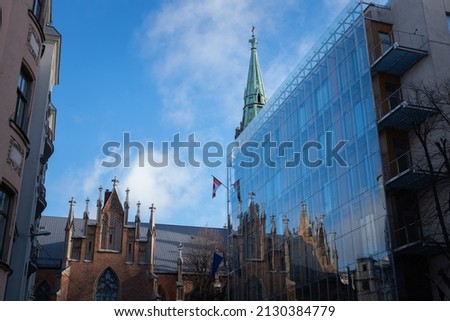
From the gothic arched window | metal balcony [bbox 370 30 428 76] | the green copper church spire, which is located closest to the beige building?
metal balcony [bbox 370 30 428 76]

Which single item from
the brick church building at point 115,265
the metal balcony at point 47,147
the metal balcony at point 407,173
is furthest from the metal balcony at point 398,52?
the brick church building at point 115,265

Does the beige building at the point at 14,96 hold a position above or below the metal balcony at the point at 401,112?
below

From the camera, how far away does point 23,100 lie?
1606 centimetres

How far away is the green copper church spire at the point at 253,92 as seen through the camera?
228ft

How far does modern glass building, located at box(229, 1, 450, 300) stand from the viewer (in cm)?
2586

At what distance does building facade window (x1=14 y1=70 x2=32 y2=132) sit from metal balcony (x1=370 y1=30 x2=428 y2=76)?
16639 mm

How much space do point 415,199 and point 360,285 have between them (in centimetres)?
478

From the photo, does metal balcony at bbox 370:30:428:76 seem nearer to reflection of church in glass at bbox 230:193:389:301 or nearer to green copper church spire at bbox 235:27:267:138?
reflection of church in glass at bbox 230:193:389:301

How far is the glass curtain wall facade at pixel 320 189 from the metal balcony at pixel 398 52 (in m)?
0.76

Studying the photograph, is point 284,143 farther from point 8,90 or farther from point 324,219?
point 8,90

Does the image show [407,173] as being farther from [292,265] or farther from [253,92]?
[253,92]

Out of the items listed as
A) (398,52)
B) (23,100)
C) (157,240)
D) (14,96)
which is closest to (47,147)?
(23,100)

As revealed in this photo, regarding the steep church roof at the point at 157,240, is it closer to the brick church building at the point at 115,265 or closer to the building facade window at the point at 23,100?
the brick church building at the point at 115,265

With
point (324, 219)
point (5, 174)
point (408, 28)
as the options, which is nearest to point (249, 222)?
point (324, 219)
